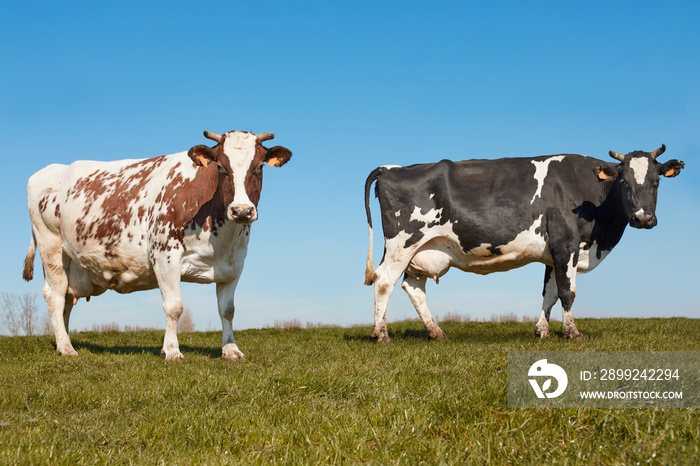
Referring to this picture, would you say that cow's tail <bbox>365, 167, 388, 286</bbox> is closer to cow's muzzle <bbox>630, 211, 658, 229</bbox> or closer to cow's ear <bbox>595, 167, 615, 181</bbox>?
cow's ear <bbox>595, 167, 615, 181</bbox>

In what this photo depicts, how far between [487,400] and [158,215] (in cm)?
634

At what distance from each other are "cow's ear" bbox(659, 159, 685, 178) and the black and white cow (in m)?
0.02

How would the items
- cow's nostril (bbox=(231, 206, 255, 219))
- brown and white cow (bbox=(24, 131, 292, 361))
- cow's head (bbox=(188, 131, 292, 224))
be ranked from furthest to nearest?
brown and white cow (bbox=(24, 131, 292, 361))
cow's head (bbox=(188, 131, 292, 224))
cow's nostril (bbox=(231, 206, 255, 219))

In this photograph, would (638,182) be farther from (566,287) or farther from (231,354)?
(231,354)

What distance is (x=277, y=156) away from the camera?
9500 millimetres

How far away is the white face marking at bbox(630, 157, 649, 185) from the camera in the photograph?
11664mm

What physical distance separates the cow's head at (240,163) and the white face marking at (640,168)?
21.6 ft

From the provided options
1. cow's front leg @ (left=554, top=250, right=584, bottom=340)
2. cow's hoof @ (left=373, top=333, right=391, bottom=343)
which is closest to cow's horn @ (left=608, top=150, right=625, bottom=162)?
cow's front leg @ (left=554, top=250, right=584, bottom=340)

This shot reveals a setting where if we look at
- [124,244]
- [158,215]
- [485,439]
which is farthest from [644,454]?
[124,244]

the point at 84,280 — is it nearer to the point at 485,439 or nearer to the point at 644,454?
the point at 485,439

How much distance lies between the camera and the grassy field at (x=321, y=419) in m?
4.11

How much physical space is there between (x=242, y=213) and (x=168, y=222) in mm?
1655

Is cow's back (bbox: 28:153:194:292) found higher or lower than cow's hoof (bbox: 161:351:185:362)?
higher

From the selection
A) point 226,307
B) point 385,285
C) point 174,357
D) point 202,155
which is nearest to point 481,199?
point 385,285
